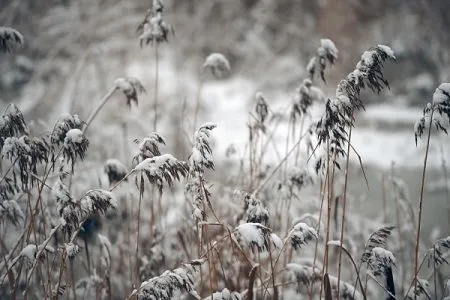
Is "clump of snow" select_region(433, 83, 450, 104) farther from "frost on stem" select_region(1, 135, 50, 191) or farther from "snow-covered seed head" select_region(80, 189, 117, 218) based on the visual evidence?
"frost on stem" select_region(1, 135, 50, 191)

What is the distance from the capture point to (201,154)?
1.79 m

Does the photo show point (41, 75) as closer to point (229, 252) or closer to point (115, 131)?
point (115, 131)

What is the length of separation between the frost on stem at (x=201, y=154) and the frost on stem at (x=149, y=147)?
19cm

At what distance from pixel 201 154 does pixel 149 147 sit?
30 cm

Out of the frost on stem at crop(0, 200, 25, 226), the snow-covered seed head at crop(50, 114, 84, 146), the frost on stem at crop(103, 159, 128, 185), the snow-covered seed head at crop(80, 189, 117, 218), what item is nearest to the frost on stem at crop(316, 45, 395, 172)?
the snow-covered seed head at crop(80, 189, 117, 218)

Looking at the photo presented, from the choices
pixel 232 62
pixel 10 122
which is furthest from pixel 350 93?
pixel 232 62

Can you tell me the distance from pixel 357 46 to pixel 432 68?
255 centimetres

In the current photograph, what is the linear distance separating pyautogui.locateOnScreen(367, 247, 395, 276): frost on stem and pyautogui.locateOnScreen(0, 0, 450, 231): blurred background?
175 cm

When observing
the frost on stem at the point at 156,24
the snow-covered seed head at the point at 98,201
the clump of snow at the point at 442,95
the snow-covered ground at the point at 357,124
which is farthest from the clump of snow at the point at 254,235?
the snow-covered ground at the point at 357,124

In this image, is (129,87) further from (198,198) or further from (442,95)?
(442,95)

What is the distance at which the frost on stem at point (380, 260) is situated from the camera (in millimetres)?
1984

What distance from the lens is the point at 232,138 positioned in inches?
471

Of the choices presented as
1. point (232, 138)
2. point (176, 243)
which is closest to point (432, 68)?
point (232, 138)

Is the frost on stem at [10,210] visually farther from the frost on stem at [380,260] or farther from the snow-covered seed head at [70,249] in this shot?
the frost on stem at [380,260]
